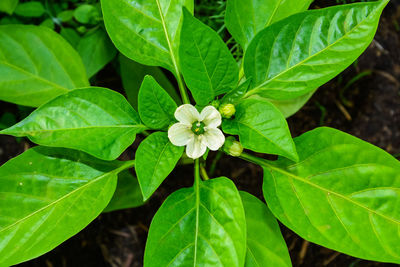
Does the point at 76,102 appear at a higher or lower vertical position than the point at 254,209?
higher

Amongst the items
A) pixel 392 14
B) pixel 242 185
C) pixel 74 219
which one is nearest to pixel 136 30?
pixel 74 219

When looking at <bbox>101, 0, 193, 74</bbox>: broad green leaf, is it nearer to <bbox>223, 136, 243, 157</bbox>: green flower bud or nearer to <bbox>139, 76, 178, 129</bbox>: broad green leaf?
<bbox>139, 76, 178, 129</bbox>: broad green leaf

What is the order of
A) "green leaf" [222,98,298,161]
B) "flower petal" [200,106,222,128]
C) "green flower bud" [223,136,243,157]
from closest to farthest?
"green leaf" [222,98,298,161] → "flower petal" [200,106,222,128] → "green flower bud" [223,136,243,157]

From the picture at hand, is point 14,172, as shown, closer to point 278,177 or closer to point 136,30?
point 136,30

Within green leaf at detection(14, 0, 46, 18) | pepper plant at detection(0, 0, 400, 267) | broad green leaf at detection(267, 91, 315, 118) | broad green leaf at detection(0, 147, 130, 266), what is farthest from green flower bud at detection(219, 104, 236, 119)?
green leaf at detection(14, 0, 46, 18)

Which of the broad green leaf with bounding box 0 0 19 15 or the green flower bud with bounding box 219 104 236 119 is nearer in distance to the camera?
the green flower bud with bounding box 219 104 236 119

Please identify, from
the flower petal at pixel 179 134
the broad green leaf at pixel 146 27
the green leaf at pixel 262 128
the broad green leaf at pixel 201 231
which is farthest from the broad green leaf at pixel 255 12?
the broad green leaf at pixel 201 231

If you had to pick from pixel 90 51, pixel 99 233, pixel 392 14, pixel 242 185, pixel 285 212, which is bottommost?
pixel 99 233
